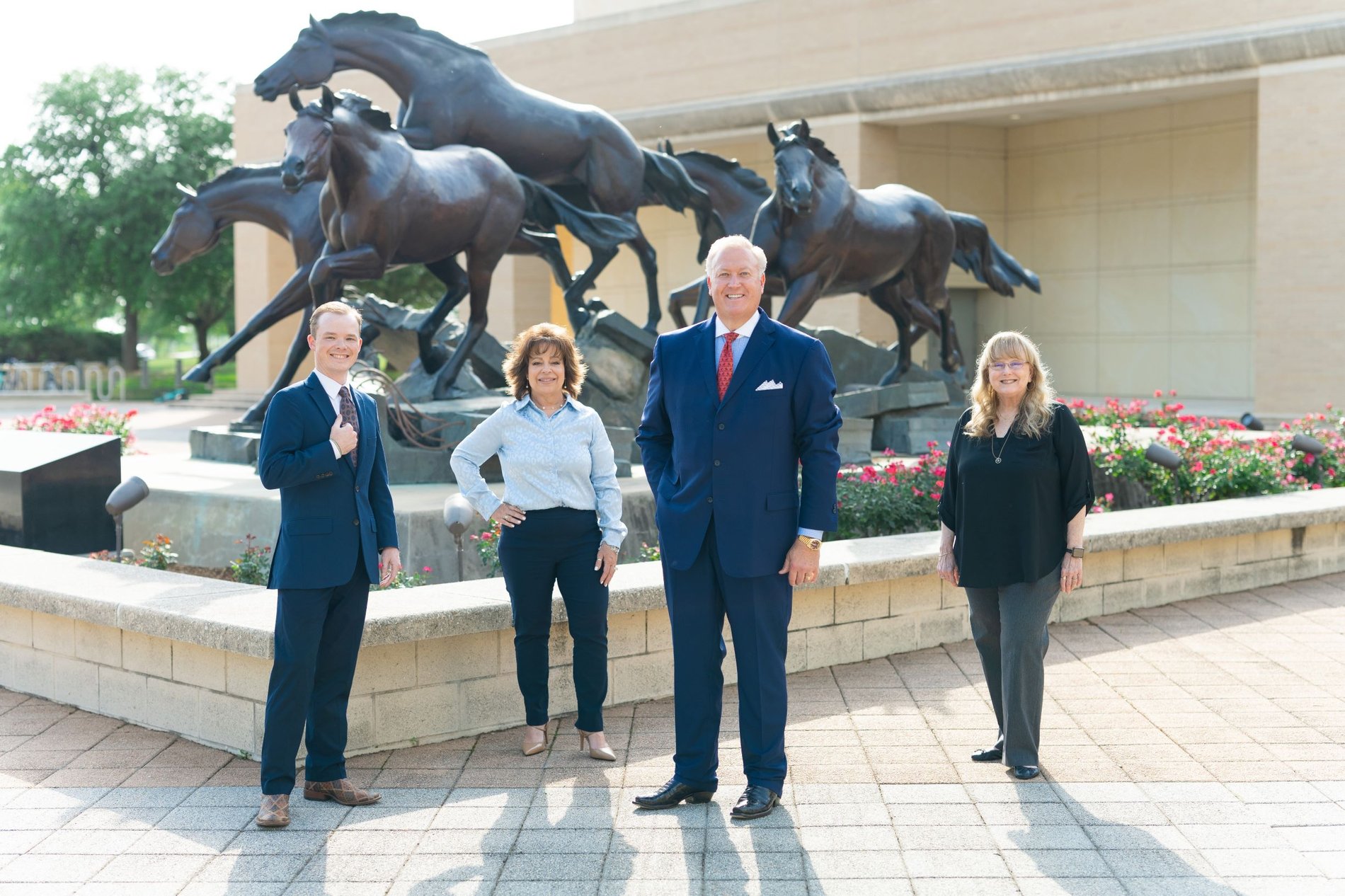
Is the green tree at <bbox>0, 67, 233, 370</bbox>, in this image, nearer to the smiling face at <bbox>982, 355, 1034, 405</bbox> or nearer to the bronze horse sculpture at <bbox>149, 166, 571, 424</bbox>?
the bronze horse sculpture at <bbox>149, 166, 571, 424</bbox>

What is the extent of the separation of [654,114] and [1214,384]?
1357 cm

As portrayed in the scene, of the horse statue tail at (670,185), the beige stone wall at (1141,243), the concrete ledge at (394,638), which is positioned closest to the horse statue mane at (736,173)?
the horse statue tail at (670,185)

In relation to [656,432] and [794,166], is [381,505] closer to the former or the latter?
[656,432]

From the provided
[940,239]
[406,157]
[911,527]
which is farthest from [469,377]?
[940,239]

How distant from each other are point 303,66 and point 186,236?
6.32 ft

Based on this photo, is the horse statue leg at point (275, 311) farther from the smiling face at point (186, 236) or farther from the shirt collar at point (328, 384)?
the shirt collar at point (328, 384)

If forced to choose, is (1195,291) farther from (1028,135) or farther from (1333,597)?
(1333,597)

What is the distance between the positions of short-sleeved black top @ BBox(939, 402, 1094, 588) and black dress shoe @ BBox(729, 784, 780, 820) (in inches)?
46.1

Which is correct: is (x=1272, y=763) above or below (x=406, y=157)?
below

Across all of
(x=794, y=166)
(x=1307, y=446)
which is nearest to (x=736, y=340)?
(x=794, y=166)

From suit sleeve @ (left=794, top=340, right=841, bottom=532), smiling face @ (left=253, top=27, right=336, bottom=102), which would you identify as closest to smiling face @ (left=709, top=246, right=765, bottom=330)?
suit sleeve @ (left=794, top=340, right=841, bottom=532)

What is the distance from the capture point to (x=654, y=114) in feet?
97.7

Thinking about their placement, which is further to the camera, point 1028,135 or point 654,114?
point 1028,135

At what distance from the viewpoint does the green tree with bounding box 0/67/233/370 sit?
42156 mm
